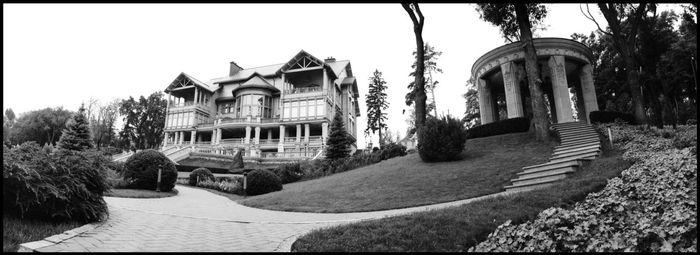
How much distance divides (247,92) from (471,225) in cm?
4114

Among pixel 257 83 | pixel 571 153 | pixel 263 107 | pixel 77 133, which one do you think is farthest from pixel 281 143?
pixel 571 153

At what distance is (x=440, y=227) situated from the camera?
18.4 ft

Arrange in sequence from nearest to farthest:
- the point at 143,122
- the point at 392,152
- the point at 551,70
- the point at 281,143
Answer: the point at 551,70, the point at 392,152, the point at 281,143, the point at 143,122

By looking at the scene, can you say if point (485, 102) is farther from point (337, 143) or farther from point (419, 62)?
point (337, 143)

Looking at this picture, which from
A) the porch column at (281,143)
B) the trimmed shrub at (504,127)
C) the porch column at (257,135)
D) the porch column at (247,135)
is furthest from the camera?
the porch column at (257,135)

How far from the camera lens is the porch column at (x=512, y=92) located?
853 inches

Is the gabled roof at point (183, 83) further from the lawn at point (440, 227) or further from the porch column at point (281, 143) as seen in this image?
the lawn at point (440, 227)

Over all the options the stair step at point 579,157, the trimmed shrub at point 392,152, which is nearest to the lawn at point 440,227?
the stair step at point 579,157

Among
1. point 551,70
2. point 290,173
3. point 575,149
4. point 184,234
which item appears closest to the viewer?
point 184,234

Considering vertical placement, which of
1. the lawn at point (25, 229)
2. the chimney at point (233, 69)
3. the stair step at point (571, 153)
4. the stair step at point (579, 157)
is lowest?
the lawn at point (25, 229)

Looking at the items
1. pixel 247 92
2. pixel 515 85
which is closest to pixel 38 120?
pixel 247 92

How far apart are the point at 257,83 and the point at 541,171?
37414mm

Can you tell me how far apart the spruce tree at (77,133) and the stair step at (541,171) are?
965 inches

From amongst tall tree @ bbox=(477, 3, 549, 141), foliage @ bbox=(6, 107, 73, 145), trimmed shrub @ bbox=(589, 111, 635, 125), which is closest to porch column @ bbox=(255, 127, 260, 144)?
tall tree @ bbox=(477, 3, 549, 141)
